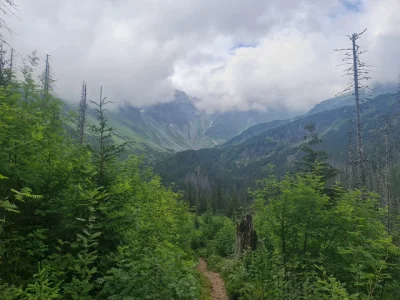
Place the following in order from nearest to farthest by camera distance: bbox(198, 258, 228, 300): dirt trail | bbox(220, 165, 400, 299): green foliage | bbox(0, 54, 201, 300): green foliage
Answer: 1. bbox(0, 54, 201, 300): green foliage
2. bbox(220, 165, 400, 299): green foliage
3. bbox(198, 258, 228, 300): dirt trail

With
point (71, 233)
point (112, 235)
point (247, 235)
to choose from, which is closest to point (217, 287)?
point (247, 235)

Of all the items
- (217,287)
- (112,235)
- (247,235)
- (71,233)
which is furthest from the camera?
(217,287)

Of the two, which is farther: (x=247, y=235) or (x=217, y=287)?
(x=217, y=287)

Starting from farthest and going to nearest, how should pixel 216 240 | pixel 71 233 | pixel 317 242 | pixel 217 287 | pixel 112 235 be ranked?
pixel 216 240 → pixel 217 287 → pixel 317 242 → pixel 112 235 → pixel 71 233

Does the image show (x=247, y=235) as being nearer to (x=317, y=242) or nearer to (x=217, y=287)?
(x=217, y=287)

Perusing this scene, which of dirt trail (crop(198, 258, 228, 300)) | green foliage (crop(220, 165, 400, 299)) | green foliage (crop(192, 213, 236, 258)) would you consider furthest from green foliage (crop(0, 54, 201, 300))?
green foliage (crop(192, 213, 236, 258))

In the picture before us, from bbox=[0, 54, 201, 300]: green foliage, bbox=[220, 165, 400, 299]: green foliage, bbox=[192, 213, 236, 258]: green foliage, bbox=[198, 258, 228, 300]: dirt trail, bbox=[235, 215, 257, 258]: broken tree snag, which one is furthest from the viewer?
bbox=[192, 213, 236, 258]: green foliage

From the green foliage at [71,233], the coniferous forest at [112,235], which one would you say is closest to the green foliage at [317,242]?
the coniferous forest at [112,235]

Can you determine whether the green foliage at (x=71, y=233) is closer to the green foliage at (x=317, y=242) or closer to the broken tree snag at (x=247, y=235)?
the green foliage at (x=317, y=242)

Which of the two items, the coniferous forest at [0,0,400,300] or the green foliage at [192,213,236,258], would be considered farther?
the green foliage at [192,213,236,258]

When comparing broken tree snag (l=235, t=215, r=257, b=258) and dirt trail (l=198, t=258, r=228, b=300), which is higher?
broken tree snag (l=235, t=215, r=257, b=258)

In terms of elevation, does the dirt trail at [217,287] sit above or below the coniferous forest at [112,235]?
below

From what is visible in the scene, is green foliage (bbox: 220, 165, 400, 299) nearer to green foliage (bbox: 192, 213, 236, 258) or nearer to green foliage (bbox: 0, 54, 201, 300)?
green foliage (bbox: 0, 54, 201, 300)

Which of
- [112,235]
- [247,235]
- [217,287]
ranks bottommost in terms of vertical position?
[217,287]
